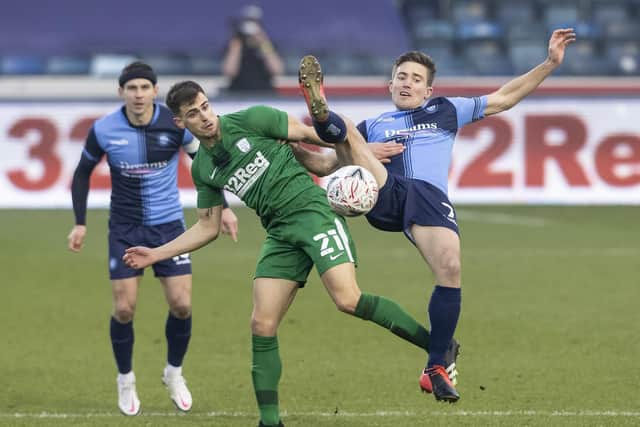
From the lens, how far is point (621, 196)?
18.5 m

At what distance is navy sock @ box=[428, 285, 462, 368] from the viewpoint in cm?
701

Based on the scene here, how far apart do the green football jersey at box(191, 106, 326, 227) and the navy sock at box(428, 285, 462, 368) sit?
0.90 m

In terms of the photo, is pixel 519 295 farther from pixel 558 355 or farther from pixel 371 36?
pixel 371 36

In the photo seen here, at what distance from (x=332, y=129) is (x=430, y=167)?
98 centimetres

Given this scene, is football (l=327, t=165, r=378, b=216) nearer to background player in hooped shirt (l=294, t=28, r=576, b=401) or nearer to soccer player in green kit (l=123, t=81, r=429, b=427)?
soccer player in green kit (l=123, t=81, r=429, b=427)

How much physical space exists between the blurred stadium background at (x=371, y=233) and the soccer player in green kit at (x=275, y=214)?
78cm

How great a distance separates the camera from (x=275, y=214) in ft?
22.6

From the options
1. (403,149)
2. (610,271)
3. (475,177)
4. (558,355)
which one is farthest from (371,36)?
(403,149)

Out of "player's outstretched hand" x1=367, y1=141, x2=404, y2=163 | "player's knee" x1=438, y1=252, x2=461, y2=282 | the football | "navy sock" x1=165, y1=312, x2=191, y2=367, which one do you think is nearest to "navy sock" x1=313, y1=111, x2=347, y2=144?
the football

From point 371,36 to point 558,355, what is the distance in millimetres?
19935

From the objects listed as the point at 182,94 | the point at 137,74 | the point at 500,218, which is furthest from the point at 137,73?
the point at 500,218

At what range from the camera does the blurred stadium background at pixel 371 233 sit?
28.0 ft

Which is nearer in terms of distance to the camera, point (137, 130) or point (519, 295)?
point (137, 130)

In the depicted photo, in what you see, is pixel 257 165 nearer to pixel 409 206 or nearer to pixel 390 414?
pixel 409 206
